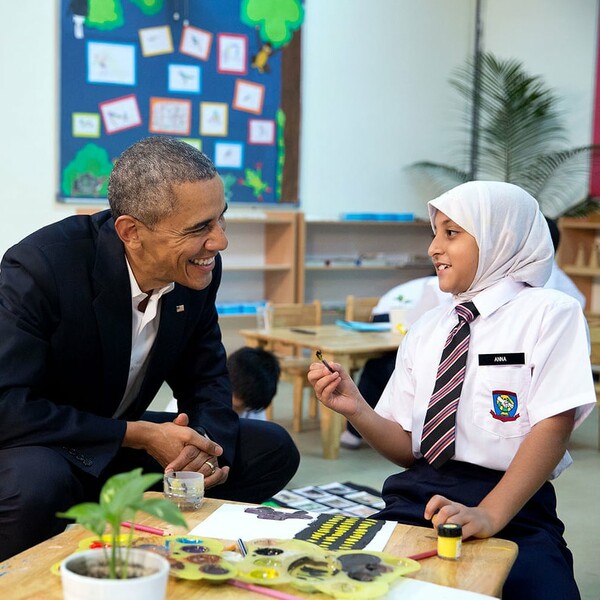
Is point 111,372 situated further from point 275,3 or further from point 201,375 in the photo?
point 275,3

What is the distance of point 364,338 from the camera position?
16.0 feet

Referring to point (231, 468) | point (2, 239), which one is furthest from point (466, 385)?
point (2, 239)

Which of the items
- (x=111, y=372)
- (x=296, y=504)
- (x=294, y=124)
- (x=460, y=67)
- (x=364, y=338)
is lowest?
(x=296, y=504)

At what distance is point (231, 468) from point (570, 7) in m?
6.18

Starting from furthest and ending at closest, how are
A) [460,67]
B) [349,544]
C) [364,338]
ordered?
1. [460,67]
2. [364,338]
3. [349,544]

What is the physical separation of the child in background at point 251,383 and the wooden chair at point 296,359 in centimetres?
92

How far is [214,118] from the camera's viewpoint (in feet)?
22.6

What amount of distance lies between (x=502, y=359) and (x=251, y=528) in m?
0.69

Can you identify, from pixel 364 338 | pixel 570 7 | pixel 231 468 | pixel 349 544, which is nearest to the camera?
pixel 349 544

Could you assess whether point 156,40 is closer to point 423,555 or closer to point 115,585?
point 423,555

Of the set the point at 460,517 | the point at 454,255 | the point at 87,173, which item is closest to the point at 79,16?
the point at 87,173

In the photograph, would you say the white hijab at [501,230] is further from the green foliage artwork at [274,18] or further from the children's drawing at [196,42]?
the green foliage artwork at [274,18]

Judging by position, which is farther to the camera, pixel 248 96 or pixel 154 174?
pixel 248 96

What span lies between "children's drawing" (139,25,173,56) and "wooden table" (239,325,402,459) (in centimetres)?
253
